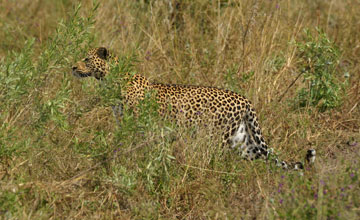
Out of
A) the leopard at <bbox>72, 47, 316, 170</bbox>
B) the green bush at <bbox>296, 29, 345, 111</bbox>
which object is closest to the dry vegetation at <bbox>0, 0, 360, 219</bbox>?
the green bush at <bbox>296, 29, 345, 111</bbox>

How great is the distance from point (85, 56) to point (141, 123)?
173 centimetres

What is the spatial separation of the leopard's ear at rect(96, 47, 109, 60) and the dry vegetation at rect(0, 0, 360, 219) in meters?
0.27

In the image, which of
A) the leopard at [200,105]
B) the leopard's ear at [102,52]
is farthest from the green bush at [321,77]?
the leopard's ear at [102,52]

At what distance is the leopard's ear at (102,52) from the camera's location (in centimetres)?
591

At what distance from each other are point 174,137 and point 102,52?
4.20 feet

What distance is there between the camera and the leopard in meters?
5.88

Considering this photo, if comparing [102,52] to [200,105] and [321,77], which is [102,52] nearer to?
[200,105]

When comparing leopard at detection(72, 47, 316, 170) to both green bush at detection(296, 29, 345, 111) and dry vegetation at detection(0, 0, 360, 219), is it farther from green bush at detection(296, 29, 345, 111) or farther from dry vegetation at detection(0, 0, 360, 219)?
green bush at detection(296, 29, 345, 111)

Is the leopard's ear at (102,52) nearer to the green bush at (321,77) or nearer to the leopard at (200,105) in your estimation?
the leopard at (200,105)

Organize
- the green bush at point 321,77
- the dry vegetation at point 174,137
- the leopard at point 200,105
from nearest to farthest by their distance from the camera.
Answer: the dry vegetation at point 174,137 < the leopard at point 200,105 < the green bush at point 321,77

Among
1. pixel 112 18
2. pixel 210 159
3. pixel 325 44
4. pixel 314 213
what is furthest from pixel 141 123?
pixel 112 18

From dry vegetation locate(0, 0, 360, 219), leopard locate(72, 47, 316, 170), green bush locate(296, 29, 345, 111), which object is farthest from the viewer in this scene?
green bush locate(296, 29, 345, 111)

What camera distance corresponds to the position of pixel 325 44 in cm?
646

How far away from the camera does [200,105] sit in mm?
5891
